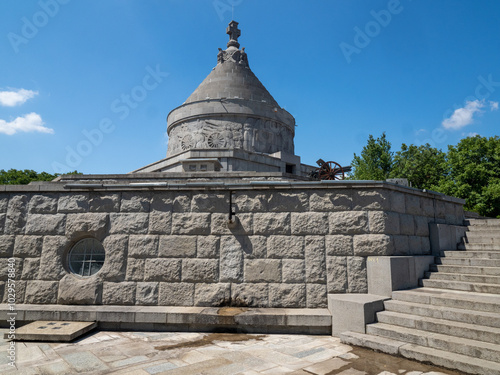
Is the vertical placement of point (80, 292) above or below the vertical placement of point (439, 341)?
above

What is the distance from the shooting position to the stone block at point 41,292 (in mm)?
6586

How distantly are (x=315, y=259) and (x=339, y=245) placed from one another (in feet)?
1.80

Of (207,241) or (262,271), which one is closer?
(262,271)

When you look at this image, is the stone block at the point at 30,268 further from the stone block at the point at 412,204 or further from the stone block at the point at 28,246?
the stone block at the point at 412,204

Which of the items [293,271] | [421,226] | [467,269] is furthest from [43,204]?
[467,269]

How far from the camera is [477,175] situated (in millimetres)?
25625

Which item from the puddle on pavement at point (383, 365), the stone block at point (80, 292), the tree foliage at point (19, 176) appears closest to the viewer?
the puddle on pavement at point (383, 365)

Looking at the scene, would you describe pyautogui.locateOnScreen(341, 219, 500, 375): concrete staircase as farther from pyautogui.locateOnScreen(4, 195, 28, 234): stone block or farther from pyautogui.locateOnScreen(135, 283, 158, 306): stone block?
pyautogui.locateOnScreen(4, 195, 28, 234): stone block

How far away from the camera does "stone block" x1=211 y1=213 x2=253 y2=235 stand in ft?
21.5

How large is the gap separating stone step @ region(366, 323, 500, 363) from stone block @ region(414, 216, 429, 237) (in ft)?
8.90

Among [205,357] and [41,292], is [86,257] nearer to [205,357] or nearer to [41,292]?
[41,292]

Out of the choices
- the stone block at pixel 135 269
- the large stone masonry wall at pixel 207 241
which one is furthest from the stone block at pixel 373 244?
the stone block at pixel 135 269

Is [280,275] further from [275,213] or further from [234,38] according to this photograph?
Result: [234,38]

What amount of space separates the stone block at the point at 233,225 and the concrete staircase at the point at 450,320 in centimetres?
261
